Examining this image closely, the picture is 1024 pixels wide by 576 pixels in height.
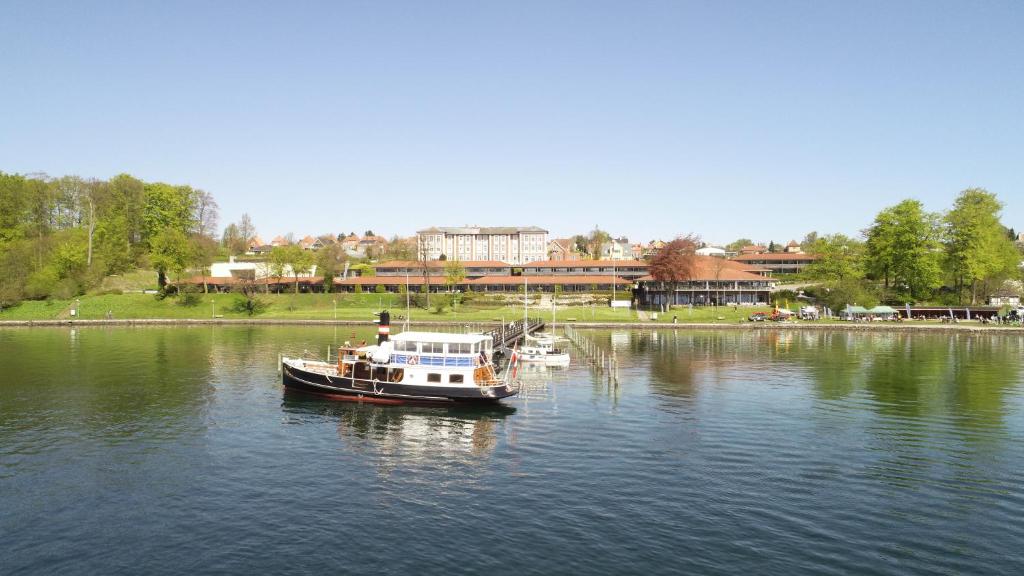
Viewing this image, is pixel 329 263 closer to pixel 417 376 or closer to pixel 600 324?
pixel 600 324

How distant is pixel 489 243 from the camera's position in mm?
188000

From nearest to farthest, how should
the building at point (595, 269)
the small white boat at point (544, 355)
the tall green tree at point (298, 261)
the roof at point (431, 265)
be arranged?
the small white boat at point (544, 355), the tall green tree at point (298, 261), the building at point (595, 269), the roof at point (431, 265)

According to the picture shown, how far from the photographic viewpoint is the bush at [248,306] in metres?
125

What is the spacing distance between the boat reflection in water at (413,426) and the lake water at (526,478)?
0.24 m

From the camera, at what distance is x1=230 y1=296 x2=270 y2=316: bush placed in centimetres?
12512

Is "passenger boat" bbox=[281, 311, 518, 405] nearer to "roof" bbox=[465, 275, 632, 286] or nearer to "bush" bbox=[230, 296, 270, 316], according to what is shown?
"bush" bbox=[230, 296, 270, 316]

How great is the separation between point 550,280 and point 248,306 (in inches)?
2565

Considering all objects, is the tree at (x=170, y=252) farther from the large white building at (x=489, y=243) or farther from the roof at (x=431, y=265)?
the large white building at (x=489, y=243)

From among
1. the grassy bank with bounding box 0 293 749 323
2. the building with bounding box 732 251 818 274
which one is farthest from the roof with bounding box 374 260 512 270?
the building with bounding box 732 251 818 274

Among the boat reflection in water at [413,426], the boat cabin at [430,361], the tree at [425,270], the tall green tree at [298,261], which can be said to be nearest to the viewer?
the boat reflection in water at [413,426]

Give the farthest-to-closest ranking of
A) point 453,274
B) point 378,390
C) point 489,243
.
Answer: point 489,243 → point 453,274 → point 378,390

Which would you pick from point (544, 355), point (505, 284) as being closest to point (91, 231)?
point (505, 284)

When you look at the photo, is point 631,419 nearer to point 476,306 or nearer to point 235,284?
point 476,306

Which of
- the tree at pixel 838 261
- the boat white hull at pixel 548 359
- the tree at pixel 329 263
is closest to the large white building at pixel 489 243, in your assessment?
the tree at pixel 329 263
